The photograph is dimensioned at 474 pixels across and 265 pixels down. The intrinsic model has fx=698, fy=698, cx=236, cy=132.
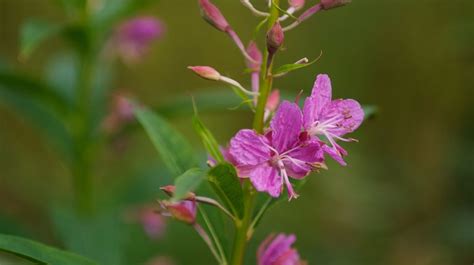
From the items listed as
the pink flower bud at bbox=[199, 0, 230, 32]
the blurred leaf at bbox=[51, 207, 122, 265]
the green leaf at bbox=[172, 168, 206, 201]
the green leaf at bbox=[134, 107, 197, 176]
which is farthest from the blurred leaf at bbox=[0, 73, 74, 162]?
the green leaf at bbox=[172, 168, 206, 201]

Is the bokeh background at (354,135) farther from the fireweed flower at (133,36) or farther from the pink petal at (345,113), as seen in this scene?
the pink petal at (345,113)

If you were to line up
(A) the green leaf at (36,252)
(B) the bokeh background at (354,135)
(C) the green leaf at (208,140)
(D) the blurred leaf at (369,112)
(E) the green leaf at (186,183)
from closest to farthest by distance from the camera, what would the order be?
(E) the green leaf at (186,183) → (A) the green leaf at (36,252) → (C) the green leaf at (208,140) → (D) the blurred leaf at (369,112) → (B) the bokeh background at (354,135)

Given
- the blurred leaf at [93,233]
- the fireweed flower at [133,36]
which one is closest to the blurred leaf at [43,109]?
the blurred leaf at [93,233]

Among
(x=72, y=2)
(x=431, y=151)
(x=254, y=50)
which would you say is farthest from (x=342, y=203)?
(x=254, y=50)

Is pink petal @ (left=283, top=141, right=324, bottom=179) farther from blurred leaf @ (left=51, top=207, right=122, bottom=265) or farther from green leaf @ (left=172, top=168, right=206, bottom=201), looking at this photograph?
blurred leaf @ (left=51, top=207, right=122, bottom=265)

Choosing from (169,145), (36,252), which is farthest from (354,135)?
(36,252)
